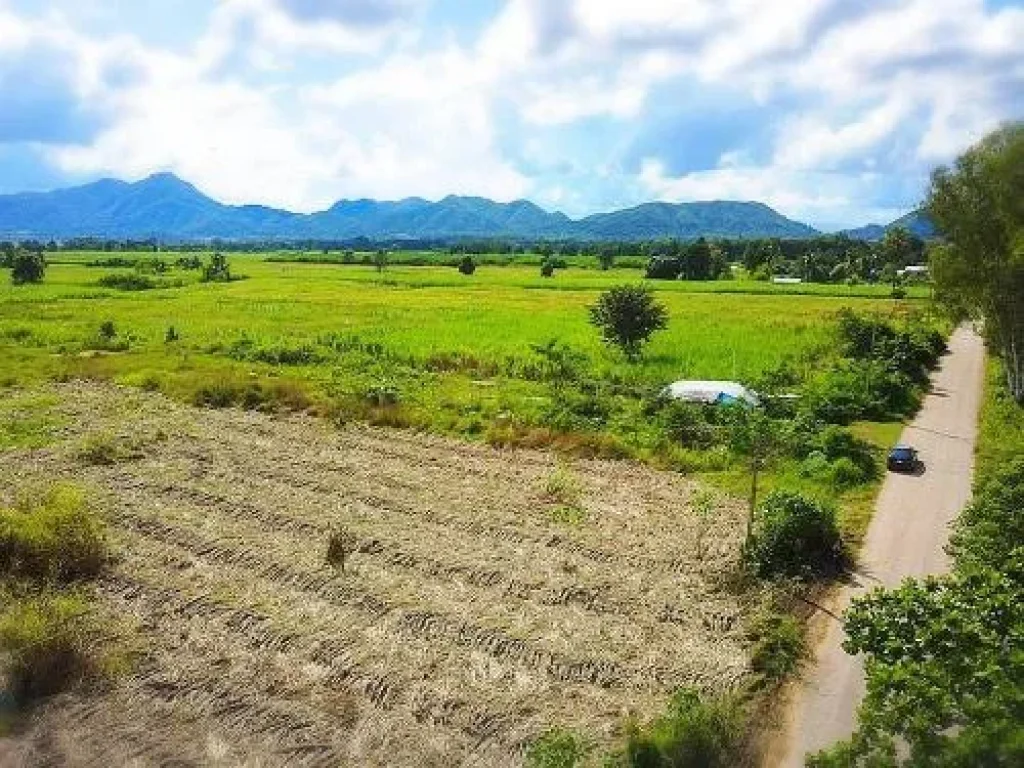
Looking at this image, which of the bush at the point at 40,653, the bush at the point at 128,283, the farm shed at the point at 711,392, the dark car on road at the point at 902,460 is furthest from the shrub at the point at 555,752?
the bush at the point at 128,283

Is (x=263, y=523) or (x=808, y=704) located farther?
(x=263, y=523)

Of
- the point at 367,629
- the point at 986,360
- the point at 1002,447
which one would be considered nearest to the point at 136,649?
the point at 367,629

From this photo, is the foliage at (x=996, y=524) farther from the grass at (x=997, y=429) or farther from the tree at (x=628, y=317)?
the tree at (x=628, y=317)

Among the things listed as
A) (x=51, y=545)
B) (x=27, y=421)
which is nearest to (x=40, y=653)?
(x=51, y=545)

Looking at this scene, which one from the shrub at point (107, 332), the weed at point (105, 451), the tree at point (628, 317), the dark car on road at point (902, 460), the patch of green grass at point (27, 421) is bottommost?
the shrub at point (107, 332)

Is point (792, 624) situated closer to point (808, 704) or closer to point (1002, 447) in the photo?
point (808, 704)

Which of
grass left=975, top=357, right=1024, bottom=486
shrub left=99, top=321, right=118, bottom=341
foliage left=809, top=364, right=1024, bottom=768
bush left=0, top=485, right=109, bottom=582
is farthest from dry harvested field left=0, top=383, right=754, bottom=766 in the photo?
shrub left=99, top=321, right=118, bottom=341
